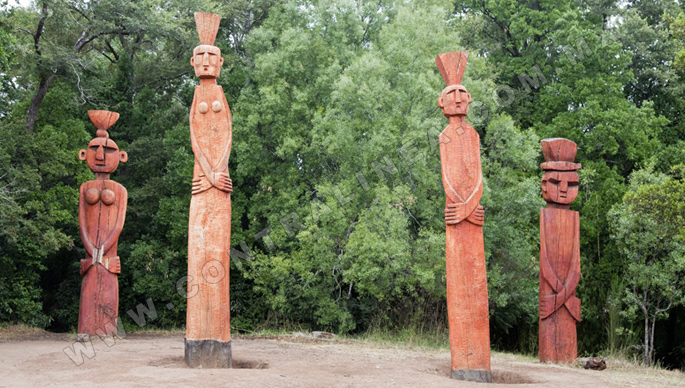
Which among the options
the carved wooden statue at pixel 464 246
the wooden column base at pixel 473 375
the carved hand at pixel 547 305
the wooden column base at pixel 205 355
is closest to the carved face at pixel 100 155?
the wooden column base at pixel 205 355

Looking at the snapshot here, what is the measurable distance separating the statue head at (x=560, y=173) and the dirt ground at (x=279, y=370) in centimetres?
316

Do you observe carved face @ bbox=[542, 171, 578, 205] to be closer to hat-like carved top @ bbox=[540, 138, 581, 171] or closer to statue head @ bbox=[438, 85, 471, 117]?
hat-like carved top @ bbox=[540, 138, 581, 171]

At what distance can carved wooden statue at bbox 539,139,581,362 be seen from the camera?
11328 millimetres

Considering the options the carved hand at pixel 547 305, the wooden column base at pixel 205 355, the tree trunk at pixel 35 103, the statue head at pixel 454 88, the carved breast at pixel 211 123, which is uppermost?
the tree trunk at pixel 35 103

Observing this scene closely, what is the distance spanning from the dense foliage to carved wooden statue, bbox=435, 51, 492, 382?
552cm

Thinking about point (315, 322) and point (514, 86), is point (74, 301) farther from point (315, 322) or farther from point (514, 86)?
point (514, 86)

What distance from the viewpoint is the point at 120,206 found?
42.7ft

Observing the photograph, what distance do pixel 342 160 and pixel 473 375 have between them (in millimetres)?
9402

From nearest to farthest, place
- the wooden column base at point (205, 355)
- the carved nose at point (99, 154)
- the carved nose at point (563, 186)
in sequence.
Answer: the wooden column base at point (205, 355) < the carved nose at point (563, 186) < the carved nose at point (99, 154)

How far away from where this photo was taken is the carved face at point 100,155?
12.8 m

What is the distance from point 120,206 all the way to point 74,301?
808 centimetres

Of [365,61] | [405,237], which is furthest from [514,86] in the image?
[405,237]

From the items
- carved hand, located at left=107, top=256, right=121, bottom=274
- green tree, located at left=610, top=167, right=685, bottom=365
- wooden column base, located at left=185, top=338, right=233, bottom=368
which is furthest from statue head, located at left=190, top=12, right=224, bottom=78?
green tree, located at left=610, top=167, right=685, bottom=365

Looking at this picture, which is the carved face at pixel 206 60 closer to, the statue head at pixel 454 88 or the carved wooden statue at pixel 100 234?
the statue head at pixel 454 88
